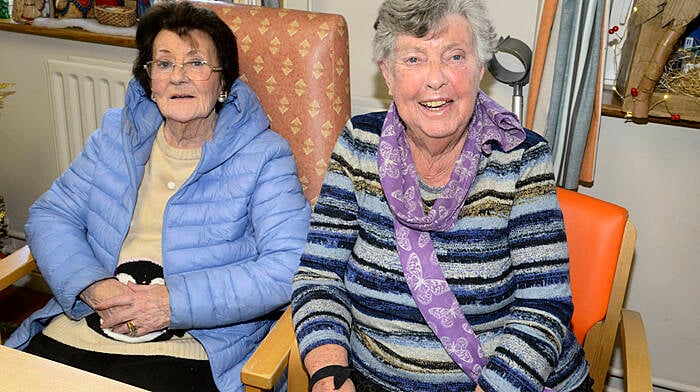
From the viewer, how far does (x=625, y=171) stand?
2135mm

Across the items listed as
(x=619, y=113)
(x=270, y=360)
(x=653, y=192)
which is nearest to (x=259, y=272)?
(x=270, y=360)

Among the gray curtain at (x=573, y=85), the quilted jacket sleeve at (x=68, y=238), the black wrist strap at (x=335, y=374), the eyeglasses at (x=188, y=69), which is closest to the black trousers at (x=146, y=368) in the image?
the quilted jacket sleeve at (x=68, y=238)

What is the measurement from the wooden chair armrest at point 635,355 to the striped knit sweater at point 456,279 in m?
0.10

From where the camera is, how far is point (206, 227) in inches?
68.4

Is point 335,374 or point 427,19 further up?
point 427,19

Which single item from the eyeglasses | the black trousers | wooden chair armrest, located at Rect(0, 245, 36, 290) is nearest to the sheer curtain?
the eyeglasses

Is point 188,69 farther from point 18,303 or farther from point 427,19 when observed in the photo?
point 18,303

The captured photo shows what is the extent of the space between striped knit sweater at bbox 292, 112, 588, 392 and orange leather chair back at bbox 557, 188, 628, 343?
3.9 inches

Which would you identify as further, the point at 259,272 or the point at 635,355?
the point at 259,272

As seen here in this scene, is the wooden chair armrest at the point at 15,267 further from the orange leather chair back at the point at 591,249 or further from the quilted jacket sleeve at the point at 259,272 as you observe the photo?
the orange leather chair back at the point at 591,249

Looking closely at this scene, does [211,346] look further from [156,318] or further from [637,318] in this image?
[637,318]

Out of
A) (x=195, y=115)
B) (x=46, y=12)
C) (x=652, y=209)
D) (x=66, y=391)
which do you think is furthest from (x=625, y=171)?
(x=46, y=12)

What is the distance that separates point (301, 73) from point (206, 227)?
0.48m

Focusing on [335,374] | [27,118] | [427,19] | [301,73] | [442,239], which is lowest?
[335,374]
